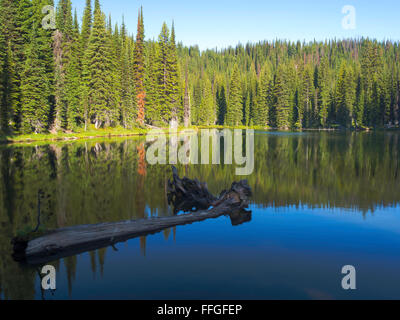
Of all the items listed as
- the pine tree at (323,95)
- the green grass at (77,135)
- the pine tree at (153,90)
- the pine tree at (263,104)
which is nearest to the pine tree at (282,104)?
the pine tree at (263,104)

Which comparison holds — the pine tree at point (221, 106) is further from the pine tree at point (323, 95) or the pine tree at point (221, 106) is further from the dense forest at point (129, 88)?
the pine tree at point (323, 95)

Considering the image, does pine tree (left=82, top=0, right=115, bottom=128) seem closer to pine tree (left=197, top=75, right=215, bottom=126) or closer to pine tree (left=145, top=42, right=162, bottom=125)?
pine tree (left=145, top=42, right=162, bottom=125)

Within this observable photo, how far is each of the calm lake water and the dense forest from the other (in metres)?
26.0

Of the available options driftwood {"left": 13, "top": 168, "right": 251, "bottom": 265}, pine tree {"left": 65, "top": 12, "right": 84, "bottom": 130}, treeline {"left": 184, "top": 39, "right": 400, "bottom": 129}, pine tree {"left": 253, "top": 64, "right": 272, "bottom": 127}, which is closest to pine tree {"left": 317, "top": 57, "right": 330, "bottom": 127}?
treeline {"left": 184, "top": 39, "right": 400, "bottom": 129}

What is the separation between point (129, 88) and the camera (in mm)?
63562

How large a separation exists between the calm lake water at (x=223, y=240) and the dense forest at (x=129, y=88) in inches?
1025

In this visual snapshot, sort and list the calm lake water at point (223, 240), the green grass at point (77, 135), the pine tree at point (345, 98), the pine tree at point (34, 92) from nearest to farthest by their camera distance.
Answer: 1. the calm lake water at point (223, 240)
2. the green grass at point (77, 135)
3. the pine tree at point (34, 92)
4. the pine tree at point (345, 98)

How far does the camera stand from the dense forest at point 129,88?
43.3 meters

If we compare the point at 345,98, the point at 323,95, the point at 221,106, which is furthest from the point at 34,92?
the point at 221,106

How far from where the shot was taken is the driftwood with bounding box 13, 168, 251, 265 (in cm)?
866

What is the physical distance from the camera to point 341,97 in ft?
293

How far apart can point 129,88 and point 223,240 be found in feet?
186
